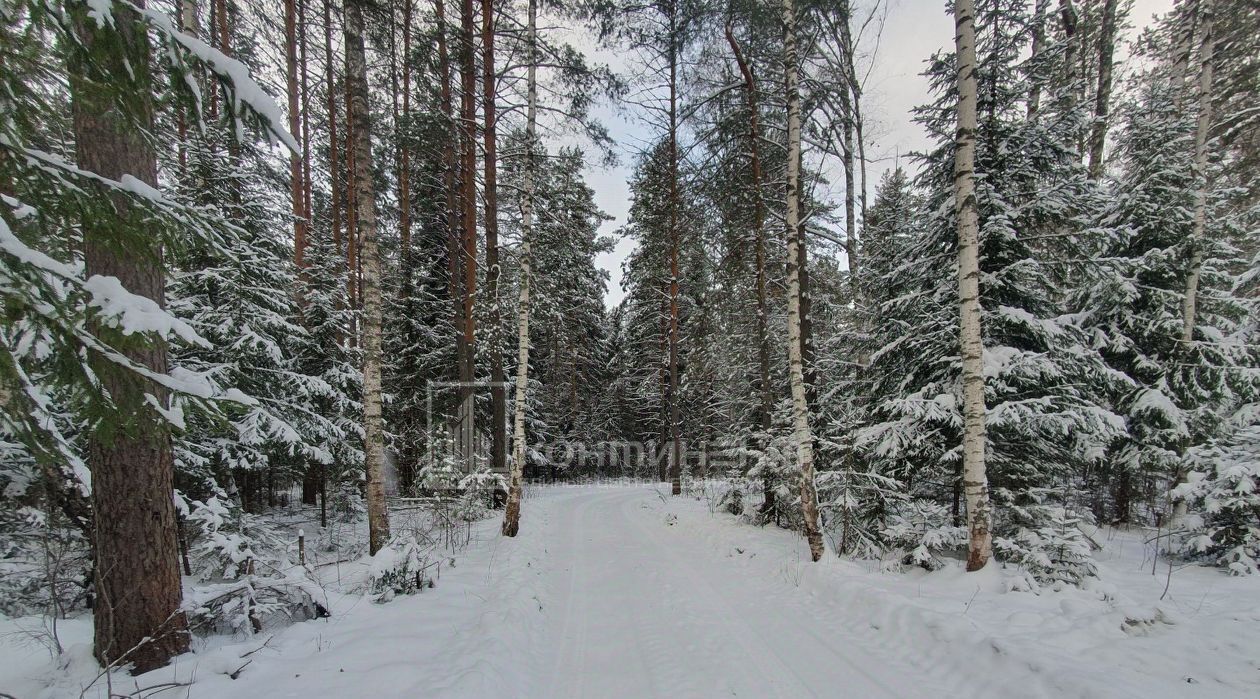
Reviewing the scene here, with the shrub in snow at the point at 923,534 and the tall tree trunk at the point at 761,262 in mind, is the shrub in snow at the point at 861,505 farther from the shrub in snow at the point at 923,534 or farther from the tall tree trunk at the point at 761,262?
the tall tree trunk at the point at 761,262

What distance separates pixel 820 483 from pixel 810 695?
14.1 feet

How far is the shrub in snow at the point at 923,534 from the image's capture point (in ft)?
20.7

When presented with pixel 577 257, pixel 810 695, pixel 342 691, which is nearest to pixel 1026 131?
pixel 810 695

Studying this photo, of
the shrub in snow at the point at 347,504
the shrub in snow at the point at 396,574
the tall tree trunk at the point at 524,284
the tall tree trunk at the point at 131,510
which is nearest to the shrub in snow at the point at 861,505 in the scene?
the tall tree trunk at the point at 524,284

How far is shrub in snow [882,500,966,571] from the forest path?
1531mm

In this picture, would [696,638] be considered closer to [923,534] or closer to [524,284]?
[923,534]

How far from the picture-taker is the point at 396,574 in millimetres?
5602

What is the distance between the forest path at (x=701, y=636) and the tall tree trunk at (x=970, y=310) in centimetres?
222

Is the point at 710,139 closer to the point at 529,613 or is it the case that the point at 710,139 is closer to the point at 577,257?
the point at 529,613

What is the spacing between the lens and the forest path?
392 cm

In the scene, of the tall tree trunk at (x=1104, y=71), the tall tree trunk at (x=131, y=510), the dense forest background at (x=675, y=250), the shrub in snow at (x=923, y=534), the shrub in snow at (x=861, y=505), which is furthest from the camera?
the tall tree trunk at (x=1104, y=71)

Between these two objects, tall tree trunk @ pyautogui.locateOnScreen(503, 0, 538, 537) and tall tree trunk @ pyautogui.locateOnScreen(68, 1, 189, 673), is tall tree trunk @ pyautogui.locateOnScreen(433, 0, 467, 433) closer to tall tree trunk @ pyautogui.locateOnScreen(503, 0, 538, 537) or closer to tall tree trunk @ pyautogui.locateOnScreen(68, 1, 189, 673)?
tall tree trunk @ pyautogui.locateOnScreen(503, 0, 538, 537)

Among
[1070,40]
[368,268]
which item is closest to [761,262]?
[1070,40]

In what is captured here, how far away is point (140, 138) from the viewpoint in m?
2.83
